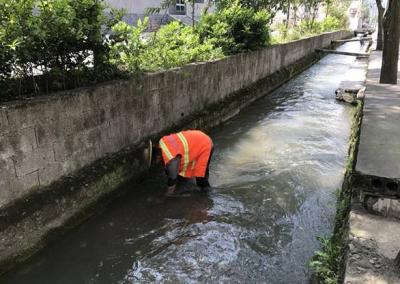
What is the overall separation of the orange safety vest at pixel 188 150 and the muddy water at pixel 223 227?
0.57 meters

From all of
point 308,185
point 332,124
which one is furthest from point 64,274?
point 332,124

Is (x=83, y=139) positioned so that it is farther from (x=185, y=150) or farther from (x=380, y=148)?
(x=380, y=148)

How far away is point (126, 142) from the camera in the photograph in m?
7.25

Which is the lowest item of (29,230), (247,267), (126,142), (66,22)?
(247,267)

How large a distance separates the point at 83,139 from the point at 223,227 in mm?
2593

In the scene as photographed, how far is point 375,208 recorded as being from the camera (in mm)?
4445

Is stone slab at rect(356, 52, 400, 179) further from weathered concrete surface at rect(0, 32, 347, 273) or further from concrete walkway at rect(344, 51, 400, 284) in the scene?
weathered concrete surface at rect(0, 32, 347, 273)

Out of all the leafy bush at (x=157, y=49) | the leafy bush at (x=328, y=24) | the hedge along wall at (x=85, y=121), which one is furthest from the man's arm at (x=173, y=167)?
the leafy bush at (x=328, y=24)

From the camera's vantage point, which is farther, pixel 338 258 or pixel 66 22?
pixel 66 22

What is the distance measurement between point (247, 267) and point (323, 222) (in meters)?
1.80

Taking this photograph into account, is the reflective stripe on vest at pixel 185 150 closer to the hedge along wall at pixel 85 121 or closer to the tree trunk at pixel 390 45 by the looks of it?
the hedge along wall at pixel 85 121

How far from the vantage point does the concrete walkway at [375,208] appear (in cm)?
351

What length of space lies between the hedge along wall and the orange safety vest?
114 cm

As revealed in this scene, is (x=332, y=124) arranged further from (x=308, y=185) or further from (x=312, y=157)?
(x=308, y=185)
